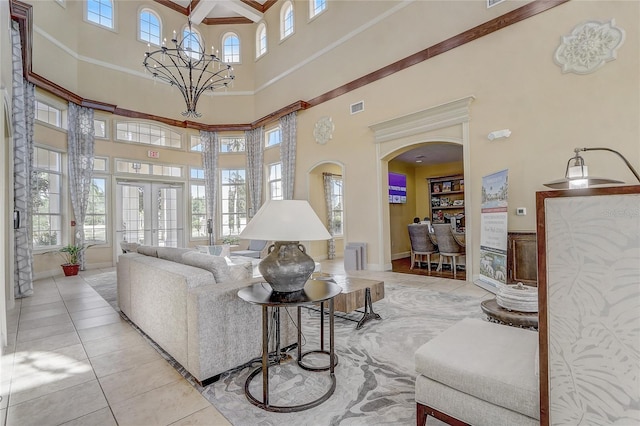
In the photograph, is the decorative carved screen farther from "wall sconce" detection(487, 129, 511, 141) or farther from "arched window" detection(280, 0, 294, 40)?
"arched window" detection(280, 0, 294, 40)

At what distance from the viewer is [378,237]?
21.1 feet

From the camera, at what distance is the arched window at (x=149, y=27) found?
8589 mm

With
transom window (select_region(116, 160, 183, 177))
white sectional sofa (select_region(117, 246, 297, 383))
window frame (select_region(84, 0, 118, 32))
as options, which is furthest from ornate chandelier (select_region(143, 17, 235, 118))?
white sectional sofa (select_region(117, 246, 297, 383))

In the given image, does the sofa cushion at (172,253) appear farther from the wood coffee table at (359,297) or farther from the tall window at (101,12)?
the tall window at (101,12)

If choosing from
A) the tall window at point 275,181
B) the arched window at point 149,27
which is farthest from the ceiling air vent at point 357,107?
the arched window at point 149,27

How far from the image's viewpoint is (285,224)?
6.20 ft

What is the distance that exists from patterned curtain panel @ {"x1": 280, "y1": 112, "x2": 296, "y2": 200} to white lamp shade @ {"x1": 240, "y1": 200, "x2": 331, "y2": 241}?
6284 mm

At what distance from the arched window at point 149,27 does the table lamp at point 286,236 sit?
30.8ft

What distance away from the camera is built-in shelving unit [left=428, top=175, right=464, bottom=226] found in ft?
29.1

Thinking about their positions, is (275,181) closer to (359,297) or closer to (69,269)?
(69,269)

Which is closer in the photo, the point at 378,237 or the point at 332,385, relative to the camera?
the point at 332,385

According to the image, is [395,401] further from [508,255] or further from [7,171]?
[7,171]

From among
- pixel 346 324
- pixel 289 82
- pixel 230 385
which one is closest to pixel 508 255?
pixel 346 324

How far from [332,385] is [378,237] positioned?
15.1 ft
